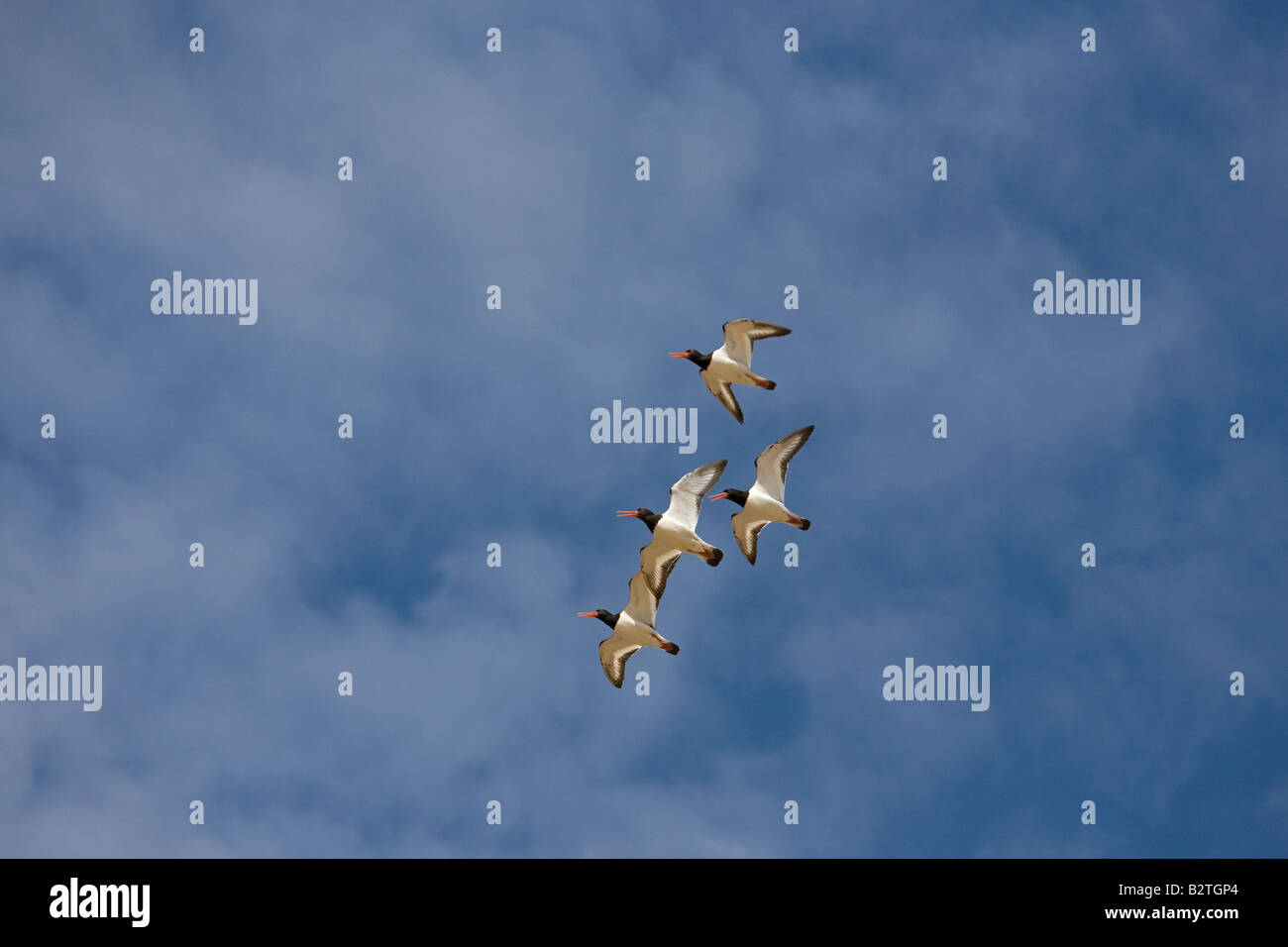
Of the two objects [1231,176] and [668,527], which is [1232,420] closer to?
[1231,176]

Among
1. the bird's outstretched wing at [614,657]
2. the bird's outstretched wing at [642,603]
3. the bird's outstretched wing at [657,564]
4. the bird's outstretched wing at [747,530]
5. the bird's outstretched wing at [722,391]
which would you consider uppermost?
the bird's outstretched wing at [722,391]

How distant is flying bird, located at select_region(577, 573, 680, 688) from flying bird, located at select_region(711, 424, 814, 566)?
4.05m

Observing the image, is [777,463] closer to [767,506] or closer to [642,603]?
[767,506]

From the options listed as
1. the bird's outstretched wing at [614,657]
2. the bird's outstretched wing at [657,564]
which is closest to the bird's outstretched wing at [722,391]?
the bird's outstretched wing at [657,564]

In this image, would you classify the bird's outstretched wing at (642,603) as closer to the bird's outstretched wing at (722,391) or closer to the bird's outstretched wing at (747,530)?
the bird's outstretched wing at (747,530)

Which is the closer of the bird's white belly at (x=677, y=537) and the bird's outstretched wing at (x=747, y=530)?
the bird's white belly at (x=677, y=537)

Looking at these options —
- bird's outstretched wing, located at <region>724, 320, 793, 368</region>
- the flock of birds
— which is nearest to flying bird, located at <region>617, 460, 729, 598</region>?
the flock of birds

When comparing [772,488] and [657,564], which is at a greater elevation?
[772,488]

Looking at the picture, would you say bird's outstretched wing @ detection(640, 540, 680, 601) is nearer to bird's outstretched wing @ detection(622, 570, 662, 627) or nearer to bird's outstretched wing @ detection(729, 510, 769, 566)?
bird's outstretched wing @ detection(622, 570, 662, 627)

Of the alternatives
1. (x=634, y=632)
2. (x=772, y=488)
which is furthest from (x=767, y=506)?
(x=634, y=632)

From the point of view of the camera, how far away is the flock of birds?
175 ft

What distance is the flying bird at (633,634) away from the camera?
5478 cm

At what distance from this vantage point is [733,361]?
5444 cm

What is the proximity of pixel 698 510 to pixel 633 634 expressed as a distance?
198 inches
